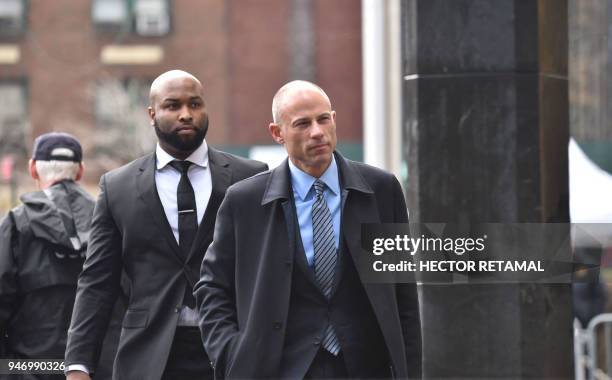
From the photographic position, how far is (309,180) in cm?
505

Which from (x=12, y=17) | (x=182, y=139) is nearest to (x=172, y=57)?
(x=12, y=17)

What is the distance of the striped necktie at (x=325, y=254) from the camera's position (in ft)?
15.9

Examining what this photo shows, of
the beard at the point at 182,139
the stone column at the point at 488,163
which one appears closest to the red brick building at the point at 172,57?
the stone column at the point at 488,163

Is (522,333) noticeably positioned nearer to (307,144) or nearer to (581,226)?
(581,226)

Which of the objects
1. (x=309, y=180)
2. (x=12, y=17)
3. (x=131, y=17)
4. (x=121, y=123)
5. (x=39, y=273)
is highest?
(x=12, y=17)

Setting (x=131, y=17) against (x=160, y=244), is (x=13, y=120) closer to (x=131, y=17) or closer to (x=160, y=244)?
(x=131, y=17)

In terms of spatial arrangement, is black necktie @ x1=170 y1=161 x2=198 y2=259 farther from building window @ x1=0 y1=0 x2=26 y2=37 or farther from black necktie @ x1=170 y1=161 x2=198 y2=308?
building window @ x1=0 y1=0 x2=26 y2=37

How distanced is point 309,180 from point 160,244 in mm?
1158

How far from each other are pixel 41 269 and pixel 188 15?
36844 millimetres

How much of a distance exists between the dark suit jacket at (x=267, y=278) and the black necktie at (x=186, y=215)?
71 cm

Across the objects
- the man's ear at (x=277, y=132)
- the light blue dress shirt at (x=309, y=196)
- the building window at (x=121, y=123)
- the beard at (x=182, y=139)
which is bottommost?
the building window at (x=121, y=123)

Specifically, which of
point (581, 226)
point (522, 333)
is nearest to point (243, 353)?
point (522, 333)

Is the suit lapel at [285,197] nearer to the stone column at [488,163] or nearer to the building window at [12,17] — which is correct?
the stone column at [488,163]

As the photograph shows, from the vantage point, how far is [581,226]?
7695 millimetres
